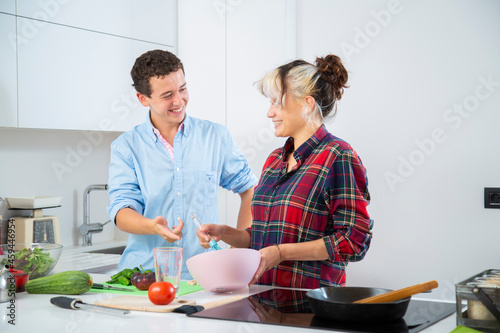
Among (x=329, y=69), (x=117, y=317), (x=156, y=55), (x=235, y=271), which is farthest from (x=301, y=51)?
(x=117, y=317)

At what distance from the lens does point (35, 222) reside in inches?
119

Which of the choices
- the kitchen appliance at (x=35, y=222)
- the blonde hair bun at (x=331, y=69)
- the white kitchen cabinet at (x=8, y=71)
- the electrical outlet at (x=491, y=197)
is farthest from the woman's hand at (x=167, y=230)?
the electrical outlet at (x=491, y=197)

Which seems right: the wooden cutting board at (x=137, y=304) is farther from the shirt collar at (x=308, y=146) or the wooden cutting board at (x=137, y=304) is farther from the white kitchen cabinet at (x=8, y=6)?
the white kitchen cabinet at (x=8, y=6)

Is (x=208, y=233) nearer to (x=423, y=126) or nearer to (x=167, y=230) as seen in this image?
(x=167, y=230)

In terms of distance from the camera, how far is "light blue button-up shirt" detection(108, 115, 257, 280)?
86.4 inches

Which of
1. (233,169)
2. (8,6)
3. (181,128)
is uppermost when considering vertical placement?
(8,6)

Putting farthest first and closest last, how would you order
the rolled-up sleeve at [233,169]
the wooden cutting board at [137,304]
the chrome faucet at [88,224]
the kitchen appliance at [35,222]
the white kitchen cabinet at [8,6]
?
the chrome faucet at [88,224] → the kitchen appliance at [35,222] → the white kitchen cabinet at [8,6] → the rolled-up sleeve at [233,169] → the wooden cutting board at [137,304]

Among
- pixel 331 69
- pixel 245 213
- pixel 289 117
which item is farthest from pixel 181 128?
pixel 331 69

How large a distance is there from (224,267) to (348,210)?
1.30ft

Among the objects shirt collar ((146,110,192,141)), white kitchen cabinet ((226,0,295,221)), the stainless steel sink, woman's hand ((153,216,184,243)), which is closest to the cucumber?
woman's hand ((153,216,184,243))

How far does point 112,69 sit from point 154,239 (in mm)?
1392

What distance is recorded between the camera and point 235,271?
154cm

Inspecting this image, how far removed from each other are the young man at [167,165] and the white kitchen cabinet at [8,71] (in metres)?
0.75

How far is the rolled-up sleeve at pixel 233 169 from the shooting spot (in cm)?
239
